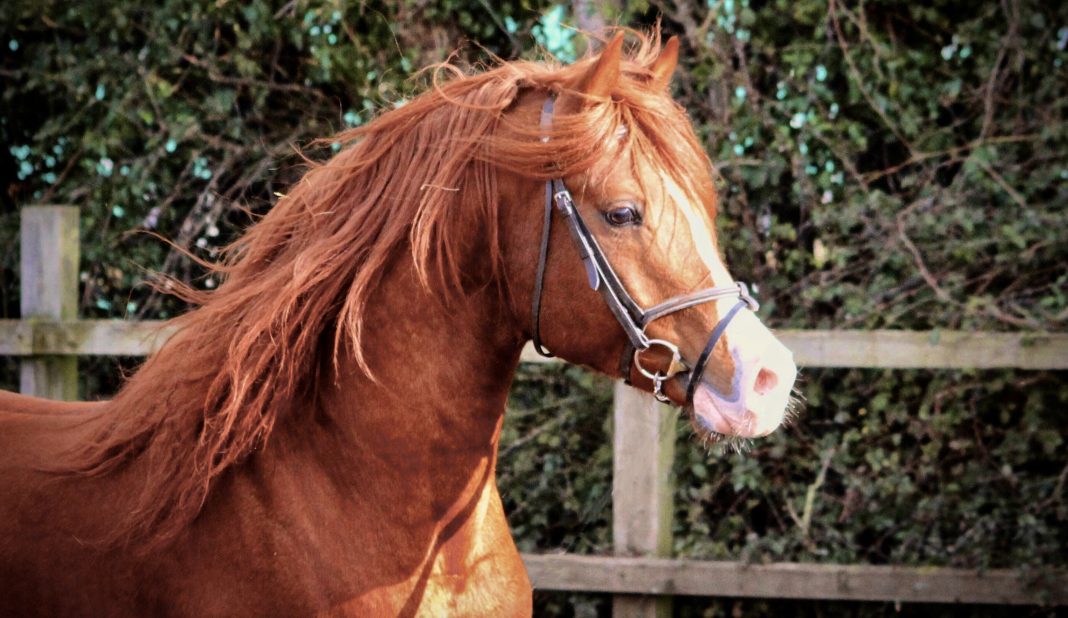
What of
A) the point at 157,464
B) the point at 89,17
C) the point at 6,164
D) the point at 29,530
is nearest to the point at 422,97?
the point at 157,464

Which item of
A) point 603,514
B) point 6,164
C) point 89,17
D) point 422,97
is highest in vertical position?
point 89,17

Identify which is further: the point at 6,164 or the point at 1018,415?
the point at 6,164

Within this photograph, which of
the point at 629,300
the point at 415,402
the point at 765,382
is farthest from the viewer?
the point at 415,402

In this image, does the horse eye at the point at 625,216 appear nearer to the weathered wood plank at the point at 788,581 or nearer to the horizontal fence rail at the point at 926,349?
the horizontal fence rail at the point at 926,349

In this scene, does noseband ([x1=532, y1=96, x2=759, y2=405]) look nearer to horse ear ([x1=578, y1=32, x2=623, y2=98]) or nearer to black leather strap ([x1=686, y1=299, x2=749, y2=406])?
black leather strap ([x1=686, y1=299, x2=749, y2=406])

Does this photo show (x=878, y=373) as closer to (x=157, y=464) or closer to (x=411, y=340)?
(x=411, y=340)

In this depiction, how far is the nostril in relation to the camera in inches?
75.4

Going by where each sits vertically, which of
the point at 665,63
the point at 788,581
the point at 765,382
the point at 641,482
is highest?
the point at 665,63

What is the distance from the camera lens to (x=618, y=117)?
82.7 inches

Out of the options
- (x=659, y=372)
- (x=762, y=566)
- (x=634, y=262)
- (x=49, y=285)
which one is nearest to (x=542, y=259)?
(x=634, y=262)

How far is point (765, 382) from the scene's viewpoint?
192 cm

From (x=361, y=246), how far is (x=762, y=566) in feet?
8.76

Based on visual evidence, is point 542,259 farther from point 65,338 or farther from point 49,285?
point 49,285

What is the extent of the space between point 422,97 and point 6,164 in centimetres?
495
